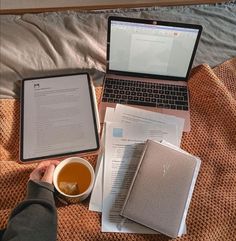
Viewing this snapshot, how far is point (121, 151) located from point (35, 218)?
27 centimetres

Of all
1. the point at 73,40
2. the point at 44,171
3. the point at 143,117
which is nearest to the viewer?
the point at 44,171

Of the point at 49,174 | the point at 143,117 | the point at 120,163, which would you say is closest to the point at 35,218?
the point at 49,174

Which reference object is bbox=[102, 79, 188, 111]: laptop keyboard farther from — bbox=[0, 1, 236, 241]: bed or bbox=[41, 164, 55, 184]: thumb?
bbox=[41, 164, 55, 184]: thumb

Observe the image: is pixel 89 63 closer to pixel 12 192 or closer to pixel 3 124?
pixel 3 124

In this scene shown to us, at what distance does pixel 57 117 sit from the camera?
0.86 meters

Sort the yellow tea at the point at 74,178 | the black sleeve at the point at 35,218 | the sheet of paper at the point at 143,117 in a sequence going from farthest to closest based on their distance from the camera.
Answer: the sheet of paper at the point at 143,117
the yellow tea at the point at 74,178
the black sleeve at the point at 35,218

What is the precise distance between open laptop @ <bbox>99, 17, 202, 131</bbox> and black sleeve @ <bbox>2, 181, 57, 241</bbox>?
27 cm

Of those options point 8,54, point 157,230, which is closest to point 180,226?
point 157,230

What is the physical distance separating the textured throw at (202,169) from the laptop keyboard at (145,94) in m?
0.03

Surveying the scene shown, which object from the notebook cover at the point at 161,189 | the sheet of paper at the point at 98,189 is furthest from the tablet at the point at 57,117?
the notebook cover at the point at 161,189

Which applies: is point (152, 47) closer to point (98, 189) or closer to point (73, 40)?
point (73, 40)

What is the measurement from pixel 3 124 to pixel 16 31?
0.34 m

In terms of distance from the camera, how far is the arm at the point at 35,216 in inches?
25.1

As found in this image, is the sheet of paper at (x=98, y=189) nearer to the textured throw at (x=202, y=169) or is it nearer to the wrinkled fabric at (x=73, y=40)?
the textured throw at (x=202, y=169)
